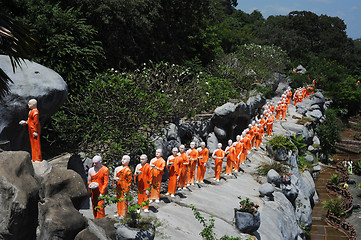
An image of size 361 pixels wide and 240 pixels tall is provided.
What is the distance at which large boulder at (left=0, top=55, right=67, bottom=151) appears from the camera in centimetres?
925

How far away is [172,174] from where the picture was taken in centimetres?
1013

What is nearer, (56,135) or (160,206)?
(160,206)

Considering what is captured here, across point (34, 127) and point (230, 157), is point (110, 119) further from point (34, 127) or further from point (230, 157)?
point (230, 157)

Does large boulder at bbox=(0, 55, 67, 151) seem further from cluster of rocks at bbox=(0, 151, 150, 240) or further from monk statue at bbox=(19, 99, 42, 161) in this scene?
cluster of rocks at bbox=(0, 151, 150, 240)

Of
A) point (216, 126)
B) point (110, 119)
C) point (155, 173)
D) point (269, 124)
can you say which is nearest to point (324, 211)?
point (269, 124)

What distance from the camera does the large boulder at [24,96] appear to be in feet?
30.3

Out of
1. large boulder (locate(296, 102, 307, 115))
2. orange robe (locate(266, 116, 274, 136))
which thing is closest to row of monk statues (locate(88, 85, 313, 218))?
orange robe (locate(266, 116, 274, 136))

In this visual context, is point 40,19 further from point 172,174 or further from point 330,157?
point 330,157

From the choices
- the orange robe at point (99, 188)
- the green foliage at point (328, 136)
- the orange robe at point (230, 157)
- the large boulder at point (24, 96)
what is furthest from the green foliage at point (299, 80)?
the orange robe at point (99, 188)

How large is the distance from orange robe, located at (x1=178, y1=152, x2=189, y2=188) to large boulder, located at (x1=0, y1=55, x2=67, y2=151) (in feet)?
13.5

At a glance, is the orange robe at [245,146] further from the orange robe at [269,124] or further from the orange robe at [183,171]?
the orange robe at [183,171]

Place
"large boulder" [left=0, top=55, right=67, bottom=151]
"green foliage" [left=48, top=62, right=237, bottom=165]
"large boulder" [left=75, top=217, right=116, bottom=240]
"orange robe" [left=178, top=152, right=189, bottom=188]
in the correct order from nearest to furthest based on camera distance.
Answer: "large boulder" [left=75, top=217, right=116, bottom=240]
"large boulder" [left=0, top=55, right=67, bottom=151]
"orange robe" [left=178, top=152, right=189, bottom=188]
"green foliage" [left=48, top=62, right=237, bottom=165]

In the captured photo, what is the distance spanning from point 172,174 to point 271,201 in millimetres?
4844

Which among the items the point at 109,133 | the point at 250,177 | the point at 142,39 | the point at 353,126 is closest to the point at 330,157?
the point at 353,126
